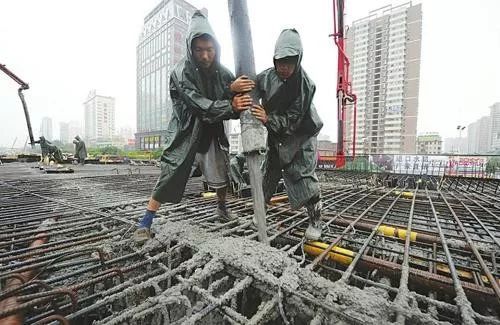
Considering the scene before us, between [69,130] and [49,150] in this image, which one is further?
[69,130]

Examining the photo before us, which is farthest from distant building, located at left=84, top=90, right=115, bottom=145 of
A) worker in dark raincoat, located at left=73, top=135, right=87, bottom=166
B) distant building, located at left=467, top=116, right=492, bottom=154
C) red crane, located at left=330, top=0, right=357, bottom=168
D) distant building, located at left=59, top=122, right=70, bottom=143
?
distant building, located at left=467, top=116, right=492, bottom=154

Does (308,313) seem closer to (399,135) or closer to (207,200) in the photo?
(207,200)

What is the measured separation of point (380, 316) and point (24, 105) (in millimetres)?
15464

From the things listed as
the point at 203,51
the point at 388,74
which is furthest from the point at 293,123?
the point at 388,74

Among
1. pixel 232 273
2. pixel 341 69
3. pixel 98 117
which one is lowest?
pixel 232 273

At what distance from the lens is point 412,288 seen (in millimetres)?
1422

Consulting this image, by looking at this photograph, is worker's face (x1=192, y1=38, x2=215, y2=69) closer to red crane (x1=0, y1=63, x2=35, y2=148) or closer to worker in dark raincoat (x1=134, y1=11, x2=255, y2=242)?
worker in dark raincoat (x1=134, y1=11, x2=255, y2=242)

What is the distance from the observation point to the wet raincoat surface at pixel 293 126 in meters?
1.86

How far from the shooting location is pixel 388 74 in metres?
49.2

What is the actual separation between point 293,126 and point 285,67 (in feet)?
1.48

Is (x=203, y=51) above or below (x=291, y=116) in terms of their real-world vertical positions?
above

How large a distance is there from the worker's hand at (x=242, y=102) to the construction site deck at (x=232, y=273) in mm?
882

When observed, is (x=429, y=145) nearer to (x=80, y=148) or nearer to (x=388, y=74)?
(x=388, y=74)

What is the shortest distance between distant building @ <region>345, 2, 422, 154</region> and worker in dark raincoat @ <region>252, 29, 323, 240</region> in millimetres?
47687
